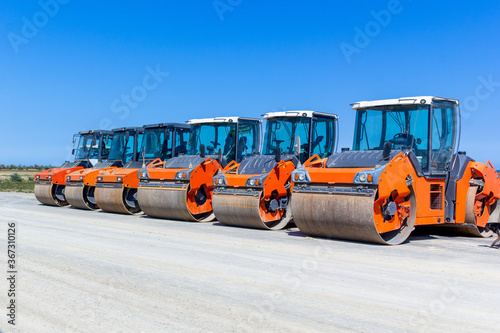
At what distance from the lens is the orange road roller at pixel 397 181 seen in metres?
9.45

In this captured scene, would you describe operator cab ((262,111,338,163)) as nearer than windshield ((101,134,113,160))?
Yes

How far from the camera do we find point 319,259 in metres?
8.19

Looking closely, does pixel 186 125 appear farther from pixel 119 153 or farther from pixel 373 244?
pixel 373 244

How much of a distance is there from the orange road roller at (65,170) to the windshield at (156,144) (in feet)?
11.8

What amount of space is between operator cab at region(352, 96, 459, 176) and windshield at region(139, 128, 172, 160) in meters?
7.19

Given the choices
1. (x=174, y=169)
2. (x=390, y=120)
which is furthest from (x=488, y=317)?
(x=174, y=169)

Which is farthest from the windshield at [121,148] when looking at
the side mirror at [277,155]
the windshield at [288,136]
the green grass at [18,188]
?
the green grass at [18,188]

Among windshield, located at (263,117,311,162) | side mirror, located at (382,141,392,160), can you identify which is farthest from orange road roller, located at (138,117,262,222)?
side mirror, located at (382,141,392,160)

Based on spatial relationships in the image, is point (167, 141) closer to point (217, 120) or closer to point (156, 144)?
point (156, 144)

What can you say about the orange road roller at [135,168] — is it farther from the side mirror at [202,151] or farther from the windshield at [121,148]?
the side mirror at [202,151]

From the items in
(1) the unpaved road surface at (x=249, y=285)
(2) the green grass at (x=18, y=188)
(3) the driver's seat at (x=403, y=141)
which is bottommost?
(1) the unpaved road surface at (x=249, y=285)

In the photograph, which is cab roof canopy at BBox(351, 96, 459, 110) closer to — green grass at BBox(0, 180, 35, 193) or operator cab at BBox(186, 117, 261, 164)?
operator cab at BBox(186, 117, 261, 164)

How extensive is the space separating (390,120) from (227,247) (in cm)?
400

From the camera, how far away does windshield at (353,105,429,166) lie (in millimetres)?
10422
